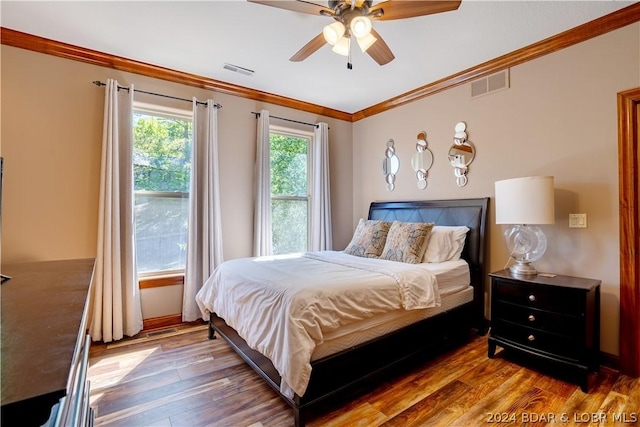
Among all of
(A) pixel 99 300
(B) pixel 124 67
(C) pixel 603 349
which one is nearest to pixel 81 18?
(B) pixel 124 67

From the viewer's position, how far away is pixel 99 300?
2795mm

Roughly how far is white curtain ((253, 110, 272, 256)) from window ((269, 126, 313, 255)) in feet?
0.82

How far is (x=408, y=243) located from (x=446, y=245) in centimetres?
41

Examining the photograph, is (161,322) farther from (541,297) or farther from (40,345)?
(541,297)

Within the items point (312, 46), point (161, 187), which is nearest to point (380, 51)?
point (312, 46)

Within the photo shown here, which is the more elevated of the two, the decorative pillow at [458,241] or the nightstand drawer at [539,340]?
the decorative pillow at [458,241]

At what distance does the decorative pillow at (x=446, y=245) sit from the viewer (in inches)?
119

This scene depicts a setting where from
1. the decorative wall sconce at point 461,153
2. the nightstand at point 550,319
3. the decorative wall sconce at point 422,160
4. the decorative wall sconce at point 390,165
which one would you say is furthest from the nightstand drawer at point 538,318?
the decorative wall sconce at point 390,165

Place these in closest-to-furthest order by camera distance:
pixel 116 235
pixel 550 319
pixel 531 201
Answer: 1. pixel 550 319
2. pixel 531 201
3. pixel 116 235

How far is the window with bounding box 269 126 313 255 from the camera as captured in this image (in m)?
4.07

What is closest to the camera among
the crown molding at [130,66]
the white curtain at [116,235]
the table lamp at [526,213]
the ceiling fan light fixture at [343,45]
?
the ceiling fan light fixture at [343,45]

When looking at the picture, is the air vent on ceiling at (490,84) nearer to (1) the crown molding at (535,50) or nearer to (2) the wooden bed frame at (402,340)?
(1) the crown molding at (535,50)

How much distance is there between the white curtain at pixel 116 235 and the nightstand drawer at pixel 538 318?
3339 mm

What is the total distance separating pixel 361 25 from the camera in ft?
6.22
